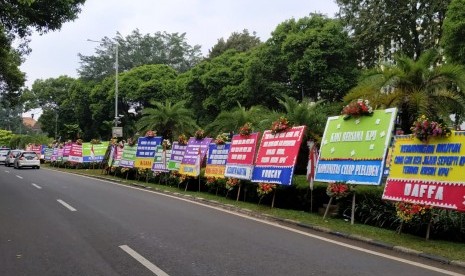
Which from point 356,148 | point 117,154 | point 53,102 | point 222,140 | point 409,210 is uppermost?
point 53,102

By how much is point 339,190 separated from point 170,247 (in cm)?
422

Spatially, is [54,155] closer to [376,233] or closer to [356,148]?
[356,148]

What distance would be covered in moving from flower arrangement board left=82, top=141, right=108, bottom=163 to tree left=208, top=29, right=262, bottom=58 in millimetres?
19751

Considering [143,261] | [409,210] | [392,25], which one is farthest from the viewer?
[392,25]

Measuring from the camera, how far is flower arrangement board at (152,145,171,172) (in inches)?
783

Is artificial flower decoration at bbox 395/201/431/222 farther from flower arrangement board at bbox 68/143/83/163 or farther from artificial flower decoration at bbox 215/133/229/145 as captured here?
flower arrangement board at bbox 68/143/83/163

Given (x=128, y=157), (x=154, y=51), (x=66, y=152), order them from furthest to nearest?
(x=154, y=51)
(x=66, y=152)
(x=128, y=157)

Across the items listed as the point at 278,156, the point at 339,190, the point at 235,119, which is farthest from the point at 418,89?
the point at 235,119

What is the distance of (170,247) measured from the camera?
24.5 feet

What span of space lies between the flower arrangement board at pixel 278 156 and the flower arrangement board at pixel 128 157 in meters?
11.3

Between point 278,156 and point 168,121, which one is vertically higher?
point 168,121

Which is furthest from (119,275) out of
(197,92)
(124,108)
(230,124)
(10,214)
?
(124,108)

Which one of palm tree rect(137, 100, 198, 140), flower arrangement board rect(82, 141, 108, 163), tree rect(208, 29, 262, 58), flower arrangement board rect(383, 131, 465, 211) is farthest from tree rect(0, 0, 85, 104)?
tree rect(208, 29, 262, 58)

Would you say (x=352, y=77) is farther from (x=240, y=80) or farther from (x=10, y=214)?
(x=10, y=214)
